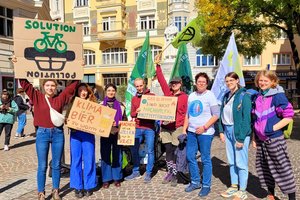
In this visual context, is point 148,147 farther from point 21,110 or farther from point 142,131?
point 21,110

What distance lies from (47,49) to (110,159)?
7.12 feet

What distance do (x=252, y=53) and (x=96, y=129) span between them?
20479 mm

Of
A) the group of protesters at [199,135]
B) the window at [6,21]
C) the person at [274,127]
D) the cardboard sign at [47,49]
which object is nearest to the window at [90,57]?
the window at [6,21]

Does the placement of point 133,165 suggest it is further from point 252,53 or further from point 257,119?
point 252,53

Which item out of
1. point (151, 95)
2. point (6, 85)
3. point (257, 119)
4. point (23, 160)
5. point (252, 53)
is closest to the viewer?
point (257, 119)

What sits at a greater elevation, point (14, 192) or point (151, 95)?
→ point (151, 95)

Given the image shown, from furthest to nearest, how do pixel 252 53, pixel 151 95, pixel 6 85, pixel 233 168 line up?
pixel 252 53 < pixel 6 85 < pixel 151 95 < pixel 233 168

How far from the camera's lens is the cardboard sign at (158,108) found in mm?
5777

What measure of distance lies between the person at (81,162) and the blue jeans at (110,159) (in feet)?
1.25

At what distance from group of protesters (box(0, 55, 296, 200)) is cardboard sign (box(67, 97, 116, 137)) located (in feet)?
0.60

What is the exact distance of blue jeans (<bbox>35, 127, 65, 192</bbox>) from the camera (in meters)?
4.92

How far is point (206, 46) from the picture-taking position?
1980 cm

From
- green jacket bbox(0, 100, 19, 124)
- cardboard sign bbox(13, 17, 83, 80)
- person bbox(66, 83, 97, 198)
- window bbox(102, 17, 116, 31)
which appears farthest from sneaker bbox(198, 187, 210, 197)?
window bbox(102, 17, 116, 31)

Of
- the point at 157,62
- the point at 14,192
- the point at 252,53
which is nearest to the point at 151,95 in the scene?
the point at 157,62
